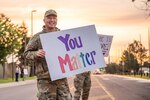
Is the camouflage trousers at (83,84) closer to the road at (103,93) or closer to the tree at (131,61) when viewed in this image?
the road at (103,93)

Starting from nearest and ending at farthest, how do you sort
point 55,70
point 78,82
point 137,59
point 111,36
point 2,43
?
point 55,70 → point 78,82 → point 111,36 → point 2,43 → point 137,59

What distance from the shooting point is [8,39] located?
6812cm

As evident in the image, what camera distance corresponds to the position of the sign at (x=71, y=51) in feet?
27.0

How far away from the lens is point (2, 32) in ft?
226

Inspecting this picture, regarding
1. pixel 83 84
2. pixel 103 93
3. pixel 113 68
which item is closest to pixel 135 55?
pixel 113 68

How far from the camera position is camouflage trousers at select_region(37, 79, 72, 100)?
27.1 ft

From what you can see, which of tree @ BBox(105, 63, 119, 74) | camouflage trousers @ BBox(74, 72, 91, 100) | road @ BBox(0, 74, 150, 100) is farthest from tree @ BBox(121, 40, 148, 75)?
camouflage trousers @ BBox(74, 72, 91, 100)

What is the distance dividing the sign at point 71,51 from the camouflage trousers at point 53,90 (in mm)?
161

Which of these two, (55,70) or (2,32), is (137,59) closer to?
(2,32)

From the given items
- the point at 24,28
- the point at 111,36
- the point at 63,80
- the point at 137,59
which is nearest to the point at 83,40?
the point at 63,80

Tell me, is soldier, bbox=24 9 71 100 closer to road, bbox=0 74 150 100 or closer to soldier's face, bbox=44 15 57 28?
soldier's face, bbox=44 15 57 28

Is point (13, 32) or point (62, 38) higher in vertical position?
point (13, 32)

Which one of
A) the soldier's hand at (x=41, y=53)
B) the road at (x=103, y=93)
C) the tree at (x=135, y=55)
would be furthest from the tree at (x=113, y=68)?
the soldier's hand at (x=41, y=53)

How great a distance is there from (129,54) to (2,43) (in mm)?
51632
